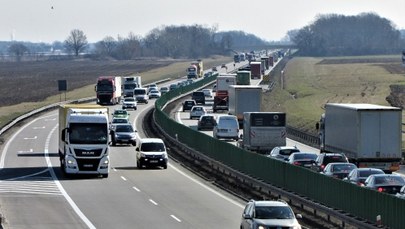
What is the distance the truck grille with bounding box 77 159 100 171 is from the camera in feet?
162

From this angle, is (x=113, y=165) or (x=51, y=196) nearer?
(x=51, y=196)

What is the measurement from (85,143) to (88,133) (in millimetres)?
485

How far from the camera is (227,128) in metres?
75.8

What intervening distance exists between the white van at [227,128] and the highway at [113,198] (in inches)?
539

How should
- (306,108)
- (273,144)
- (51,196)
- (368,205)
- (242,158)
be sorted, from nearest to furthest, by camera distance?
(368,205), (51,196), (242,158), (273,144), (306,108)

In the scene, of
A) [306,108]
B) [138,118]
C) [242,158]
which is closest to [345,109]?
[242,158]

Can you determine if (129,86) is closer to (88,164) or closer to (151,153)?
(151,153)

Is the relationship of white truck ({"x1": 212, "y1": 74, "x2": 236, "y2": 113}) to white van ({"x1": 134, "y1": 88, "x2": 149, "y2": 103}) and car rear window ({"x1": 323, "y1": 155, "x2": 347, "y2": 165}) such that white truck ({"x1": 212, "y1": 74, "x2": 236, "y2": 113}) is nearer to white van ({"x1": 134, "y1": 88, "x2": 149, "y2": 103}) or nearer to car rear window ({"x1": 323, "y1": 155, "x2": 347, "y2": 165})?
white van ({"x1": 134, "y1": 88, "x2": 149, "y2": 103})

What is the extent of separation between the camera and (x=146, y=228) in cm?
3403

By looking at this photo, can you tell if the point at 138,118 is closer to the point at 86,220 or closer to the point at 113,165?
the point at 113,165

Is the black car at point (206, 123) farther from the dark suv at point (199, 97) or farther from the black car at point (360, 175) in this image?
the black car at point (360, 175)

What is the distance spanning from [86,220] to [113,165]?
22284 millimetres

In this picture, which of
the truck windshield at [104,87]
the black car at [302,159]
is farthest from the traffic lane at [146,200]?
the truck windshield at [104,87]

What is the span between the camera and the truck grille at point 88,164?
4947cm
